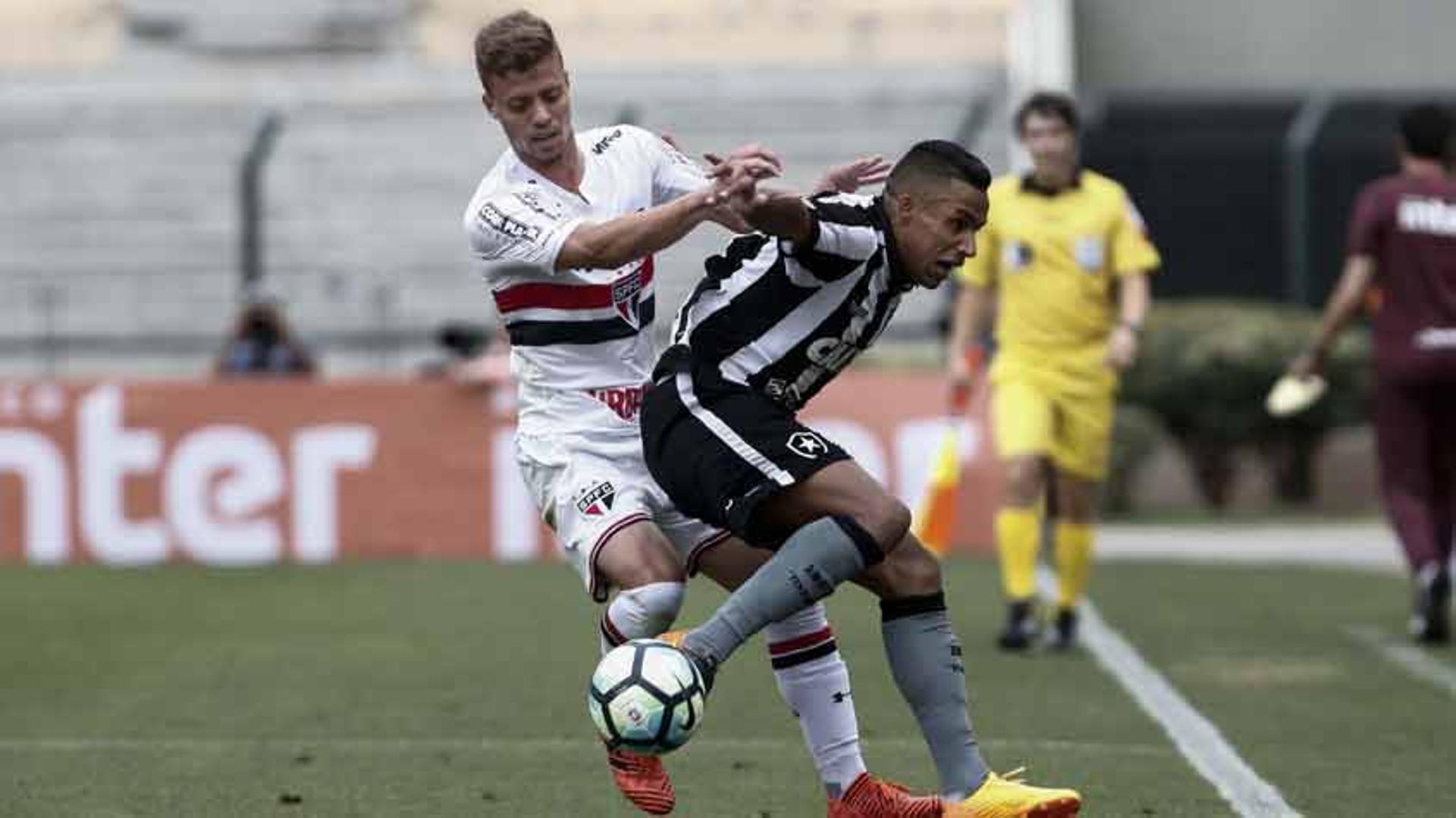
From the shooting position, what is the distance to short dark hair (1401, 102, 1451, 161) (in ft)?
41.9

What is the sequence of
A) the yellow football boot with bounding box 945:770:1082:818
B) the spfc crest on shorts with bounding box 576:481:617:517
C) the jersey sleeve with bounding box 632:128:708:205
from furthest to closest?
the jersey sleeve with bounding box 632:128:708:205, the spfc crest on shorts with bounding box 576:481:617:517, the yellow football boot with bounding box 945:770:1082:818

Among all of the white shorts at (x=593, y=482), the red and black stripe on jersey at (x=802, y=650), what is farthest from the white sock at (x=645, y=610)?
the red and black stripe on jersey at (x=802, y=650)

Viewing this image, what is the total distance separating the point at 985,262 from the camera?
1269 centimetres

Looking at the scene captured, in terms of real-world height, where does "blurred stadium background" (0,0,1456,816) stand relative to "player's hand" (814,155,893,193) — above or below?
below

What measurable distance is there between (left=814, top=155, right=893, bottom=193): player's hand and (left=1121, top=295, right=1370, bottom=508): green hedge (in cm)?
1606

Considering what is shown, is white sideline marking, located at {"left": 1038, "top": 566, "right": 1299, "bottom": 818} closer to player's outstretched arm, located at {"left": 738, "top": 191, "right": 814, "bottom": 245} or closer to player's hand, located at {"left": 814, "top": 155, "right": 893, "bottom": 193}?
player's hand, located at {"left": 814, "top": 155, "right": 893, "bottom": 193}

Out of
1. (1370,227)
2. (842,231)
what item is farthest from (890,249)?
(1370,227)

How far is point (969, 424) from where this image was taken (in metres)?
18.3

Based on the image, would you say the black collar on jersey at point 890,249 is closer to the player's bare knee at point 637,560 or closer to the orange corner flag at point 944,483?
the player's bare knee at point 637,560

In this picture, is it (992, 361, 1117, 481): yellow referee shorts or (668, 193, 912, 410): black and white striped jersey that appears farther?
(992, 361, 1117, 481): yellow referee shorts

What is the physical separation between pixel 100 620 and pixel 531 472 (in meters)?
6.90

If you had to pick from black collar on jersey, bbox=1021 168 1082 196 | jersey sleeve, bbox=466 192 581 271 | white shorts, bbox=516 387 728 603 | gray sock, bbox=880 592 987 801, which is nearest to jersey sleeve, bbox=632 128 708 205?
jersey sleeve, bbox=466 192 581 271

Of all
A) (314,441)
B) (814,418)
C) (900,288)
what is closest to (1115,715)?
(900,288)

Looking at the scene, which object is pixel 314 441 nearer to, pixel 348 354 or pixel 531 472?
pixel 348 354
